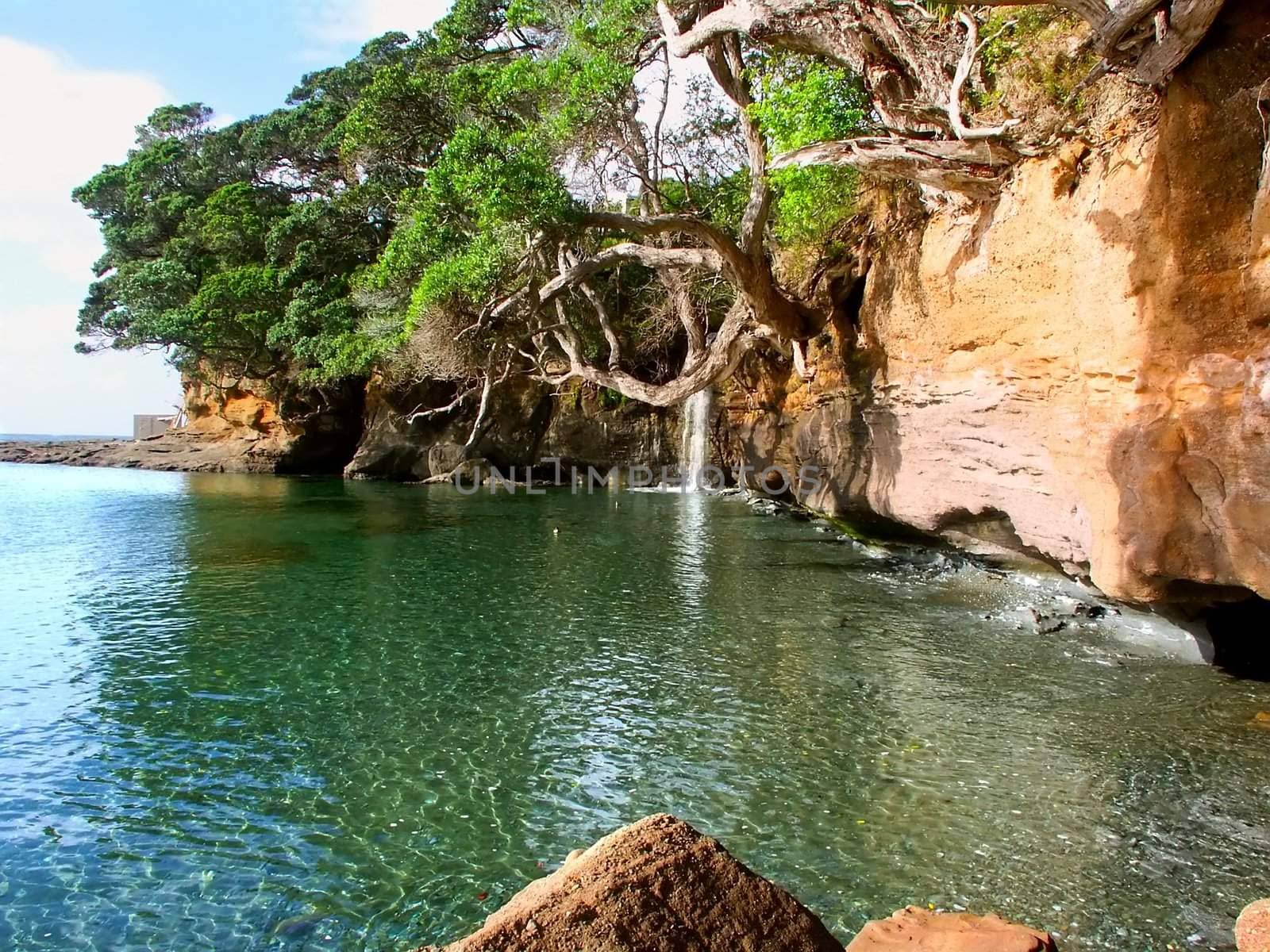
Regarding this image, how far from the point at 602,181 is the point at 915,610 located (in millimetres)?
12913

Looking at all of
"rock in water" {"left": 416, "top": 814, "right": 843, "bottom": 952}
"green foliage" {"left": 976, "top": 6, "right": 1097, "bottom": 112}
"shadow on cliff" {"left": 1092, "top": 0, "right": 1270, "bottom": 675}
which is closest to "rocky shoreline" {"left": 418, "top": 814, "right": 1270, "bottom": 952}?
"rock in water" {"left": 416, "top": 814, "right": 843, "bottom": 952}

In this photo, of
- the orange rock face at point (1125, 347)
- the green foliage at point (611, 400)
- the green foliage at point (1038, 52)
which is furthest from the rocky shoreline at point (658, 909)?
the green foliage at point (611, 400)

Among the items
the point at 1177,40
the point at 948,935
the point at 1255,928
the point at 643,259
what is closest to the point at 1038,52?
the point at 1177,40

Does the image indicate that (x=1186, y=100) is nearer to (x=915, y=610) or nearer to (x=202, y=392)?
(x=915, y=610)

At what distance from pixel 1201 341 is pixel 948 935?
578 cm

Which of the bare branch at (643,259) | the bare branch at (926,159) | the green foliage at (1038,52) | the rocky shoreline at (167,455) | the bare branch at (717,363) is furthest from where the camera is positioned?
the rocky shoreline at (167,455)

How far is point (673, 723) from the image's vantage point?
7117 mm

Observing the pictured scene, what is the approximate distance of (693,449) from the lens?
2838cm

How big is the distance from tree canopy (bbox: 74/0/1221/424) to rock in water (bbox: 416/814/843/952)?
7.16m

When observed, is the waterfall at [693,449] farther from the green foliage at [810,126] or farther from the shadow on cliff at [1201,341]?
the shadow on cliff at [1201,341]

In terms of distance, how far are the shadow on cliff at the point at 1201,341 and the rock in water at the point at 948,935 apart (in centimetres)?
480

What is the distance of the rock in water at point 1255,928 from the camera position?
3.21m

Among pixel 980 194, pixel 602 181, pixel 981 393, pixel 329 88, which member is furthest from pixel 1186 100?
pixel 329 88

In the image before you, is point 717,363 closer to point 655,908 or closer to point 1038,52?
point 1038,52
